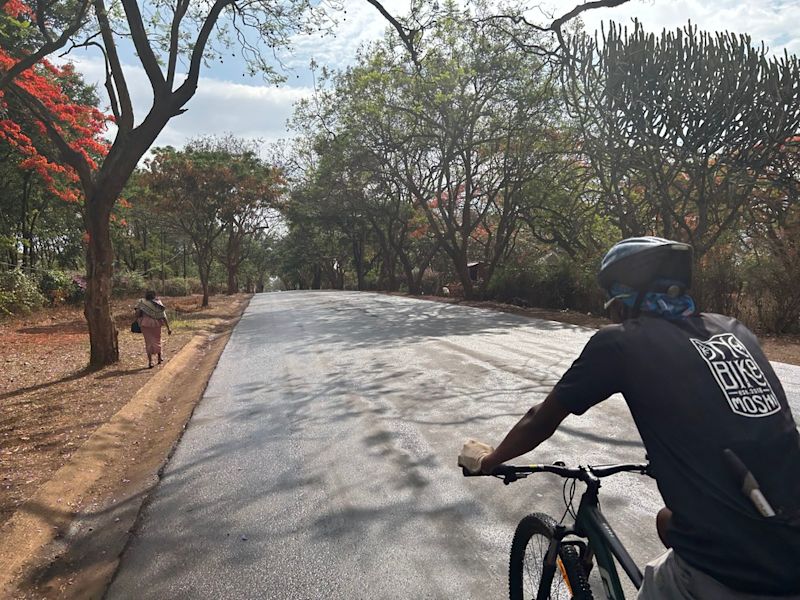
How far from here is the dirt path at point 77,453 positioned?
377 cm

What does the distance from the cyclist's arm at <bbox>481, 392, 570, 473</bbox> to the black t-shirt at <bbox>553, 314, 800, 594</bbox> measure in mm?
55

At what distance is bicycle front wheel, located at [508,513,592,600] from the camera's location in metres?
2.07

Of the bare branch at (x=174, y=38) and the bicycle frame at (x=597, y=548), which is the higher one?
the bare branch at (x=174, y=38)

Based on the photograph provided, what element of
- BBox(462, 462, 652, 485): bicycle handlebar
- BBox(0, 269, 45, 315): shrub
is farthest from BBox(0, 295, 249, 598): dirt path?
BBox(0, 269, 45, 315): shrub

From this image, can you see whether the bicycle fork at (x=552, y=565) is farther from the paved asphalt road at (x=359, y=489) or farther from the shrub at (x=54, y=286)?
the shrub at (x=54, y=286)

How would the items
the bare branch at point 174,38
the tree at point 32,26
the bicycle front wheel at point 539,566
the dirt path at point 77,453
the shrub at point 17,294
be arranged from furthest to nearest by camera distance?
the shrub at point 17,294, the bare branch at point 174,38, the tree at point 32,26, the dirt path at point 77,453, the bicycle front wheel at point 539,566

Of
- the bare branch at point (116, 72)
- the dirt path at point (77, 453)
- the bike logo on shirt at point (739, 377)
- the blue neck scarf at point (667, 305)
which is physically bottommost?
the dirt path at point (77, 453)

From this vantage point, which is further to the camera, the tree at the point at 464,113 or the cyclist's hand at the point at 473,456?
the tree at the point at 464,113

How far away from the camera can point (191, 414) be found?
7.46 metres

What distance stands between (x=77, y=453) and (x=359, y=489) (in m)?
3.10

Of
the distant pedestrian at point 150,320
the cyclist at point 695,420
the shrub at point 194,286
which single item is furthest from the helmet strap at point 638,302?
the shrub at point 194,286

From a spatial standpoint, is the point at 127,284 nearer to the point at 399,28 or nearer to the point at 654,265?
the point at 399,28

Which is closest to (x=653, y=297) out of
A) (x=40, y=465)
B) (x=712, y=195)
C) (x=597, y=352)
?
(x=597, y=352)

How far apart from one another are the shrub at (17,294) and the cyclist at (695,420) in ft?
64.7
